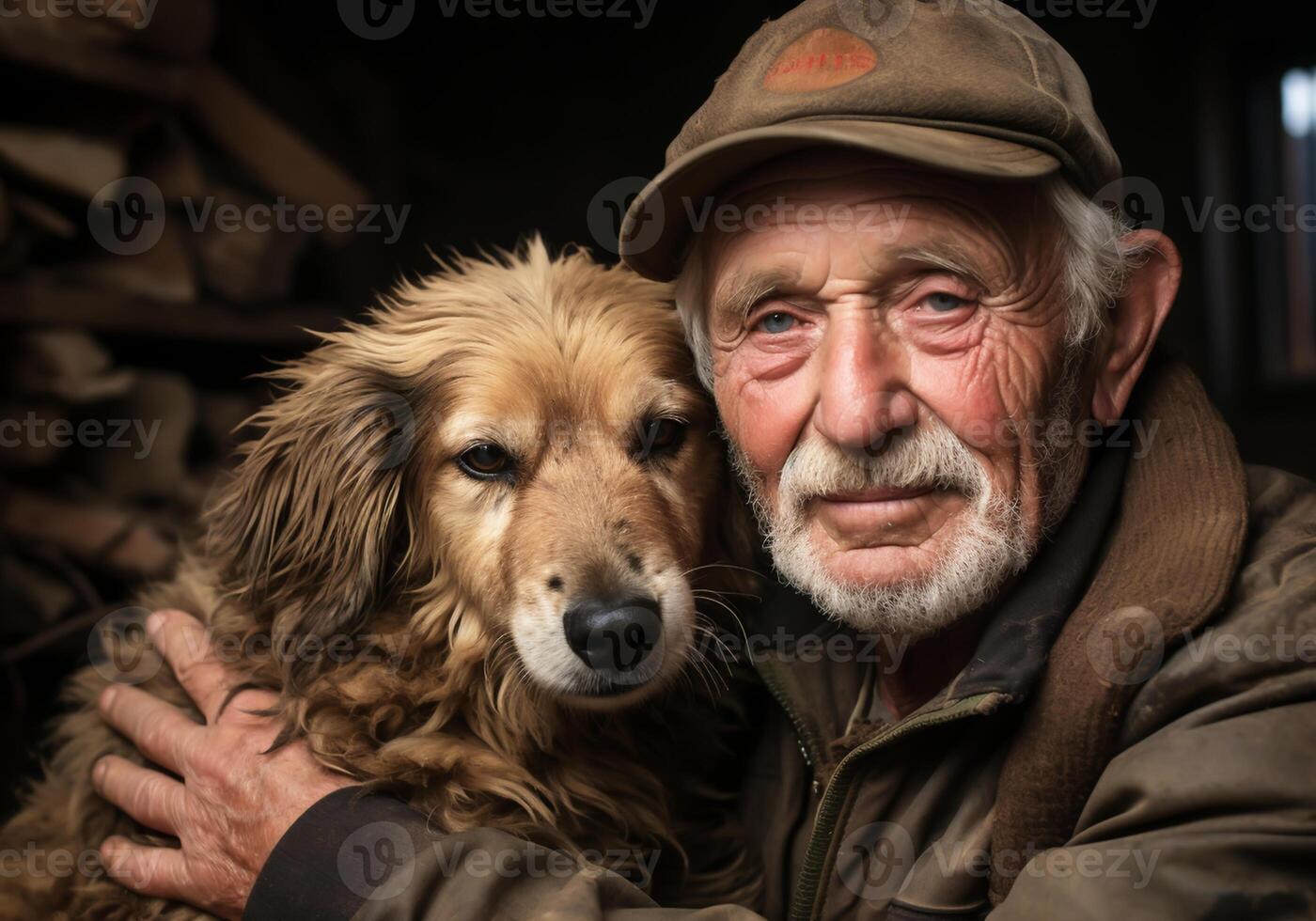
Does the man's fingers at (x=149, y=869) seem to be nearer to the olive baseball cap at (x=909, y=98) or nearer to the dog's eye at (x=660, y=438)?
the dog's eye at (x=660, y=438)

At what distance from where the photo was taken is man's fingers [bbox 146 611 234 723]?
2150 millimetres

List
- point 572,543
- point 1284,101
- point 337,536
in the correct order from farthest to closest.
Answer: point 1284,101
point 337,536
point 572,543

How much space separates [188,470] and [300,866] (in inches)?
82.0

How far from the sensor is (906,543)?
1.90m

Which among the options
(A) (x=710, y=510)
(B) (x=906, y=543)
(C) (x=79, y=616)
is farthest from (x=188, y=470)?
(B) (x=906, y=543)

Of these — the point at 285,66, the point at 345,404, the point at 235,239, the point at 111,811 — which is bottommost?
the point at 111,811

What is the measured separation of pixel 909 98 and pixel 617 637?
0.97m

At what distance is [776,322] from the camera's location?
2.00 metres

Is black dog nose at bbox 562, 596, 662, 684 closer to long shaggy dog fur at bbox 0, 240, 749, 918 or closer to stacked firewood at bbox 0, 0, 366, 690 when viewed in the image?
long shaggy dog fur at bbox 0, 240, 749, 918

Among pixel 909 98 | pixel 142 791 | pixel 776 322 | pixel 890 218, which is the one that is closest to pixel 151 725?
pixel 142 791

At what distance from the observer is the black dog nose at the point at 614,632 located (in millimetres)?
1858

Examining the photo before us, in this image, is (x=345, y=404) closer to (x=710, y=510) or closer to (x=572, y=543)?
(x=572, y=543)

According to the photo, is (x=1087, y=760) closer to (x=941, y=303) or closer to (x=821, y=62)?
(x=941, y=303)

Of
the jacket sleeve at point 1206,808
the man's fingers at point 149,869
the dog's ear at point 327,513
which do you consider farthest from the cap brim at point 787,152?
the man's fingers at point 149,869
